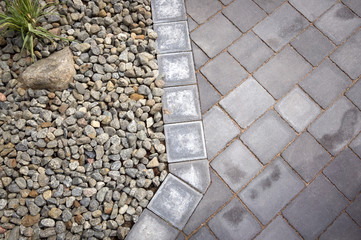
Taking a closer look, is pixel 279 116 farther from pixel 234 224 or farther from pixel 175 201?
pixel 175 201

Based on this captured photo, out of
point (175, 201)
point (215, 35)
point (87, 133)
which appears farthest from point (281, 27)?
point (87, 133)

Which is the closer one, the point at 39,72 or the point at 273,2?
the point at 39,72

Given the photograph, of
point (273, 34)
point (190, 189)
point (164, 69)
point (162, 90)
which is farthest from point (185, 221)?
point (273, 34)

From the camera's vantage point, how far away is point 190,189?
2.52 m

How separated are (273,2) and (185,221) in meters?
2.22

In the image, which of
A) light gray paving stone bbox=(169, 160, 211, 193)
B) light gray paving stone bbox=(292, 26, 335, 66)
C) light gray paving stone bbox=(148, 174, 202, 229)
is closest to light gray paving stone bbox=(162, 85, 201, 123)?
light gray paving stone bbox=(169, 160, 211, 193)

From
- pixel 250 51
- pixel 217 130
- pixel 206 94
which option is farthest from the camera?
pixel 250 51

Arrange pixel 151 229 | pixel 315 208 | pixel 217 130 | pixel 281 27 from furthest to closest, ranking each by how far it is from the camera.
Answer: pixel 281 27 → pixel 217 130 → pixel 315 208 → pixel 151 229

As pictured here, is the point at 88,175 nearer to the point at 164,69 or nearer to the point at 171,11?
the point at 164,69

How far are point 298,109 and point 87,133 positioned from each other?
175 cm

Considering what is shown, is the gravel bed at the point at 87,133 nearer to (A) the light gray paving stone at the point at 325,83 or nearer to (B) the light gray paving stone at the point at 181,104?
(B) the light gray paving stone at the point at 181,104

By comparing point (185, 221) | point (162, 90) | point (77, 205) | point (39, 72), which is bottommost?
point (185, 221)

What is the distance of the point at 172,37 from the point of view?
3.04 m

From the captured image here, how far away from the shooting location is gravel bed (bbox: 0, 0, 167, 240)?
2.36m
